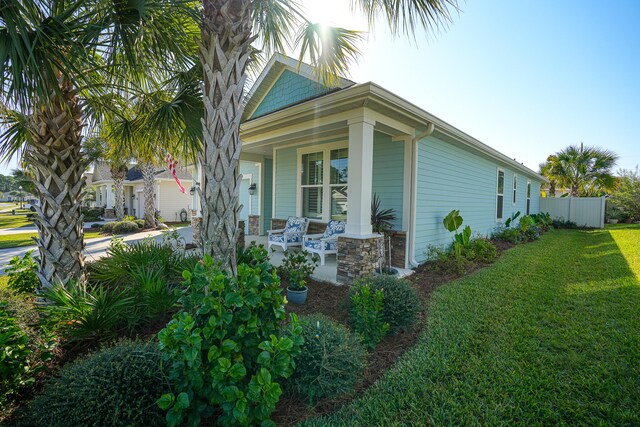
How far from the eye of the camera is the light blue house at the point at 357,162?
16.9 feet

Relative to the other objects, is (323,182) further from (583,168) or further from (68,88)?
(583,168)

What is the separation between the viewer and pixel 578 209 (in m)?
18.1

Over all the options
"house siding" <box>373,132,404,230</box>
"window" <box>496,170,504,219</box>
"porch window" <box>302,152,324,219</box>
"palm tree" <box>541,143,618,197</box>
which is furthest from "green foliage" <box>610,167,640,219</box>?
"porch window" <box>302,152,324,219</box>

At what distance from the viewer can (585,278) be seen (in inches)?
241

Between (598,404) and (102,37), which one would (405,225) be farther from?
(102,37)

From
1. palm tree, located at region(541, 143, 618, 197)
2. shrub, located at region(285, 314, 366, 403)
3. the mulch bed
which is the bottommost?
the mulch bed

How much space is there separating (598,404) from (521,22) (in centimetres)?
825

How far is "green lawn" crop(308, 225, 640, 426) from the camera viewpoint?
2.23 m

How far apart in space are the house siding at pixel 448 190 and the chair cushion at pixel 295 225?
10.4 feet

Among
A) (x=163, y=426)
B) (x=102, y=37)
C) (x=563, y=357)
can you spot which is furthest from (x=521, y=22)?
(x=163, y=426)

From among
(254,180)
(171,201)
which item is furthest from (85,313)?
(171,201)

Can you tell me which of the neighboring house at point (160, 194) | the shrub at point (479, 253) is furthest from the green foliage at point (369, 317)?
the neighboring house at point (160, 194)

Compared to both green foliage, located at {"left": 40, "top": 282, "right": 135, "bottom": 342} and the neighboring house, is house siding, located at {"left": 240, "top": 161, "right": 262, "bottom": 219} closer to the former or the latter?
green foliage, located at {"left": 40, "top": 282, "right": 135, "bottom": 342}

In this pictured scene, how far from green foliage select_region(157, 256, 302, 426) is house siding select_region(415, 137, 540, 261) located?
5622mm
